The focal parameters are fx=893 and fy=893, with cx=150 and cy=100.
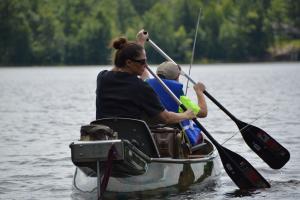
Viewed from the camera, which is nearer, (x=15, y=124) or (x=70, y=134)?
(x=70, y=134)

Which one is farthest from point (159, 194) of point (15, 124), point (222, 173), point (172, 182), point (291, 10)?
point (291, 10)

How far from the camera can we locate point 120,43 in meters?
11.8

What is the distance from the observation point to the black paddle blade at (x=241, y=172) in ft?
46.4

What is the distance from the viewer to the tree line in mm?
134375

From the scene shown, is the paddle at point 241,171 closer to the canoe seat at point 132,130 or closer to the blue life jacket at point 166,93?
the blue life jacket at point 166,93

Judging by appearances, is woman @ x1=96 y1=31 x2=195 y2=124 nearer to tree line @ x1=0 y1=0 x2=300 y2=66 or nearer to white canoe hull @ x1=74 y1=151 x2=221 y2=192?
white canoe hull @ x1=74 y1=151 x2=221 y2=192

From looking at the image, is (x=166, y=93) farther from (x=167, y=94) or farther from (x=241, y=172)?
(x=241, y=172)

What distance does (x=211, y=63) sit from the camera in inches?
5595

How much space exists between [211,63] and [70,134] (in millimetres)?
118624

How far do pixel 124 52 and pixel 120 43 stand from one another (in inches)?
8.2

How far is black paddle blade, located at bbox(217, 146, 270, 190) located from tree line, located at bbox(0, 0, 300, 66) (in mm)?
110424

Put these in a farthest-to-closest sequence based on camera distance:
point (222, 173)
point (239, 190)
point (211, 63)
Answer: point (211, 63) < point (222, 173) < point (239, 190)

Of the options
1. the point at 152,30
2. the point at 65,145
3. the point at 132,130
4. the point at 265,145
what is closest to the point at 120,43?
the point at 132,130

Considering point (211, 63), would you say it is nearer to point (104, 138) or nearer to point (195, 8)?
point (195, 8)
